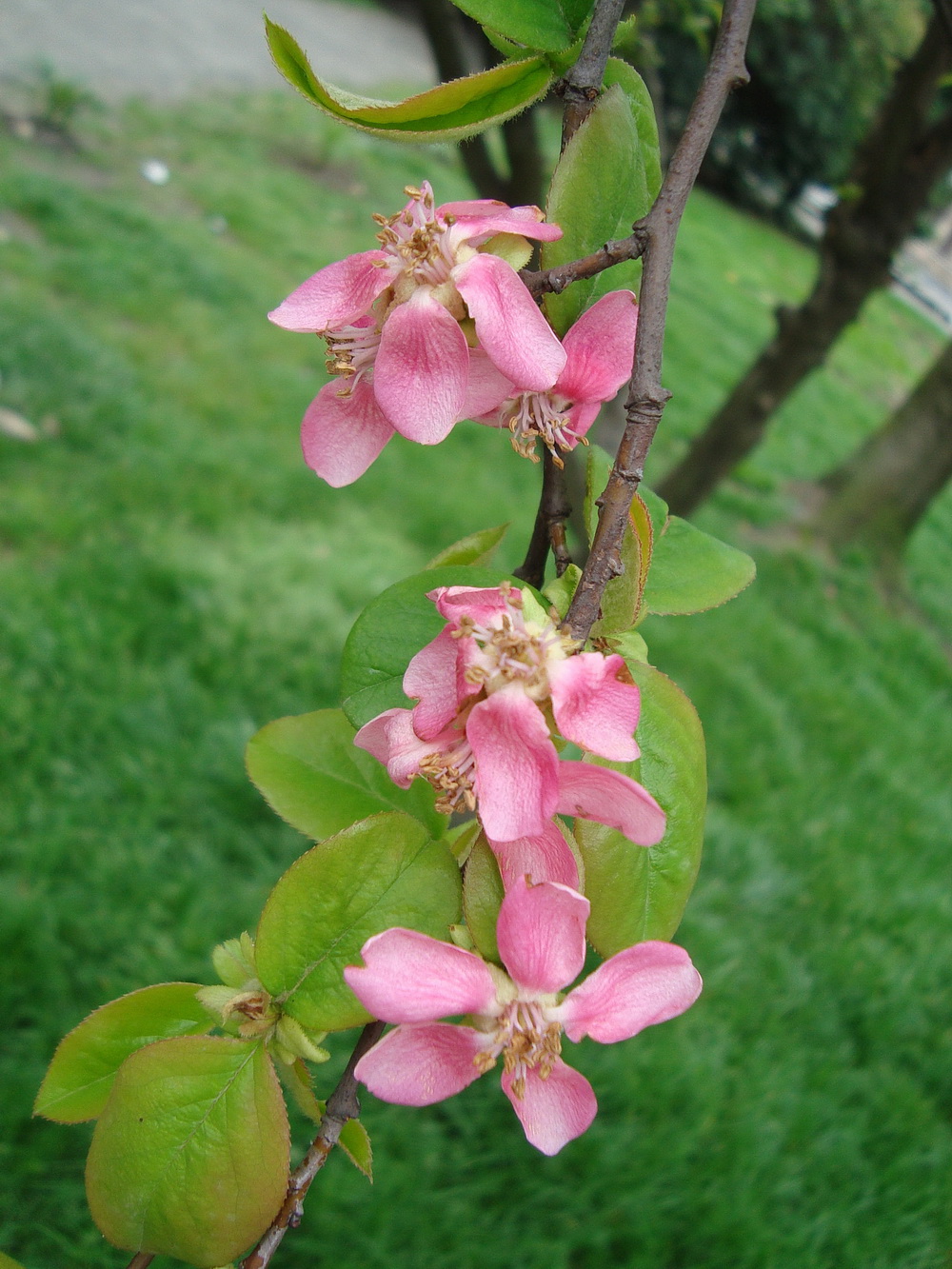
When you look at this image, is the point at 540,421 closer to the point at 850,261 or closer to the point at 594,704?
the point at 594,704

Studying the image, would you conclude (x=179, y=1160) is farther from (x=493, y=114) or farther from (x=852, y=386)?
(x=852, y=386)

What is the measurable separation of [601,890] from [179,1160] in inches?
10.2

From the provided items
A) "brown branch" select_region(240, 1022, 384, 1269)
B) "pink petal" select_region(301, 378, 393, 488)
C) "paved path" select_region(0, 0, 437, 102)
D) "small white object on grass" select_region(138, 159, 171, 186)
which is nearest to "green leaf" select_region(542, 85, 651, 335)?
"pink petal" select_region(301, 378, 393, 488)

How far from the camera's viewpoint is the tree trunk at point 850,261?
243cm

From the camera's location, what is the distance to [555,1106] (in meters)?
0.50

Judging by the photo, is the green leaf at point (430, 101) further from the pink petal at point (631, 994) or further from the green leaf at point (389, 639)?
the pink petal at point (631, 994)

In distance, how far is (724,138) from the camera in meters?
11.2

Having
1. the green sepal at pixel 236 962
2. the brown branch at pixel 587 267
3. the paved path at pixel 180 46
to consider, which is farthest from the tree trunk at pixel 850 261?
the paved path at pixel 180 46

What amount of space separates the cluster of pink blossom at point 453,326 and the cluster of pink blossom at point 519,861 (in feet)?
0.39

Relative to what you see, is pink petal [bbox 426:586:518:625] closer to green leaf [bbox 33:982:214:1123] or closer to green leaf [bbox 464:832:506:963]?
green leaf [bbox 464:832:506:963]

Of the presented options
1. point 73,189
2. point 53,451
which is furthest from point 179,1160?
point 73,189

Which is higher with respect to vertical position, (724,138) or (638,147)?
(638,147)

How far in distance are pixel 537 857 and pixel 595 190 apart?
0.38m

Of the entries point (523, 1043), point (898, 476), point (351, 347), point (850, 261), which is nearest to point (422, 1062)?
point (523, 1043)
